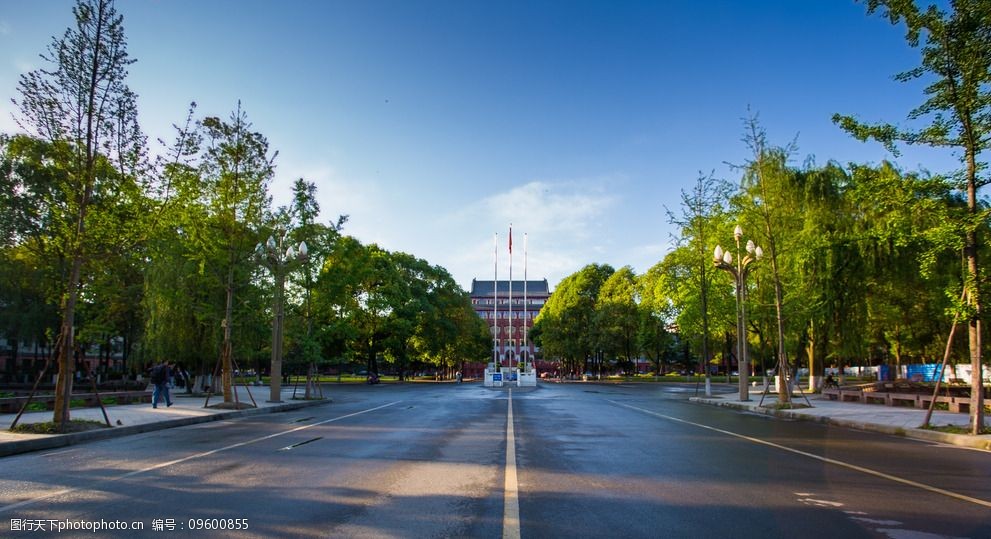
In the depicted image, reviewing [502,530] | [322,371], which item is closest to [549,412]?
[502,530]

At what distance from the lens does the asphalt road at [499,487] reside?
5.39 m

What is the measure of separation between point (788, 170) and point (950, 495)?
83.3ft

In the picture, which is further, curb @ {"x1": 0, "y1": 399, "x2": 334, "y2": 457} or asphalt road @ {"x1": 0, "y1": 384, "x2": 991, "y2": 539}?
curb @ {"x1": 0, "y1": 399, "x2": 334, "y2": 457}

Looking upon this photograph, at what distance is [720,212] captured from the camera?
34500mm

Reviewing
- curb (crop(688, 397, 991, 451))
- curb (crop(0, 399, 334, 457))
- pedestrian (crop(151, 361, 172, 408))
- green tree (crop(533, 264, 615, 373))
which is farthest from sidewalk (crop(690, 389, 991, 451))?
green tree (crop(533, 264, 615, 373))

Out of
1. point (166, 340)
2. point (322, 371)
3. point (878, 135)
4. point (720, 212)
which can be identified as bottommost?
point (322, 371)

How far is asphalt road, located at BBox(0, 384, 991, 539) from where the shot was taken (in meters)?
5.39

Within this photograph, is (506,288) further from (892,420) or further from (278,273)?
(892,420)

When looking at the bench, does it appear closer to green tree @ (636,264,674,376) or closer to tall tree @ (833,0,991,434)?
tall tree @ (833,0,991,434)

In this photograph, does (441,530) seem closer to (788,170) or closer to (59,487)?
(59,487)

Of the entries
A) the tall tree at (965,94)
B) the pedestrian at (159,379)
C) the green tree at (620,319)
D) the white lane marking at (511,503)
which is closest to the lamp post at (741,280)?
the tall tree at (965,94)

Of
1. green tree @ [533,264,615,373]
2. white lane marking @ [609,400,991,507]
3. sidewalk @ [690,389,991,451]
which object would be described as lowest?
sidewalk @ [690,389,991,451]

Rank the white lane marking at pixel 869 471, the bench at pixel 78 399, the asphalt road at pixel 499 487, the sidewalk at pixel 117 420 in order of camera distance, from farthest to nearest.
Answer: the bench at pixel 78 399, the sidewalk at pixel 117 420, the white lane marking at pixel 869 471, the asphalt road at pixel 499 487

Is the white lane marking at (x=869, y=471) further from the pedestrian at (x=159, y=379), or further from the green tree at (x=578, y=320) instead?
the green tree at (x=578, y=320)
